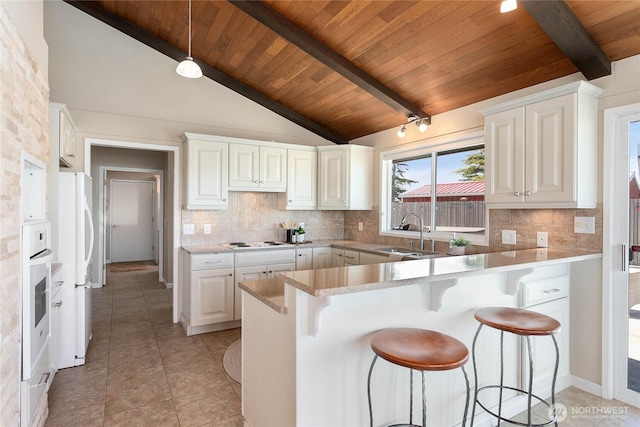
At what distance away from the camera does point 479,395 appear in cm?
207

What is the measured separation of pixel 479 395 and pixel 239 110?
3.95 metres

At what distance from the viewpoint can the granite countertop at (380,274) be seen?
1.38m

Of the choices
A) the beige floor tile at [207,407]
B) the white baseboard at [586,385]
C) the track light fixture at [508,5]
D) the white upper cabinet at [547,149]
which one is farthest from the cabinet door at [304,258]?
the track light fixture at [508,5]

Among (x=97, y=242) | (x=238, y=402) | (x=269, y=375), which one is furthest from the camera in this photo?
(x=97, y=242)

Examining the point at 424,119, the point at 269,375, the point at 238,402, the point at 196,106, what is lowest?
the point at 238,402

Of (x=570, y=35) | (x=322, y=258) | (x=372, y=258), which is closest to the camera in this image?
(x=570, y=35)

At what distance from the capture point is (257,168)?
4160 millimetres

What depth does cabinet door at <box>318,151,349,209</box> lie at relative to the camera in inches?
174

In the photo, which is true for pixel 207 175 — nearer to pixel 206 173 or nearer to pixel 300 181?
pixel 206 173

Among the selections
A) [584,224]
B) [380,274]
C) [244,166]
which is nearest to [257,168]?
[244,166]

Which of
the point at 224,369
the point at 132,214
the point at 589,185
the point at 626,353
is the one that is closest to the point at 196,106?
the point at 224,369

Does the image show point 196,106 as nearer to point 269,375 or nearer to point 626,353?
point 269,375

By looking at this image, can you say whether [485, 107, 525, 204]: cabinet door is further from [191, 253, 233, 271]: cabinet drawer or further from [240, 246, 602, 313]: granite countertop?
[191, 253, 233, 271]: cabinet drawer

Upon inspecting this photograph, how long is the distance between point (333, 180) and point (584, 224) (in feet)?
8.87
